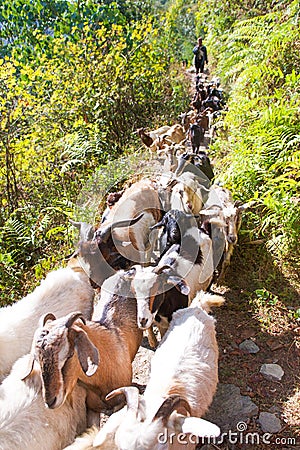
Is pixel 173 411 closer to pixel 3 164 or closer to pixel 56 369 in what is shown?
pixel 56 369

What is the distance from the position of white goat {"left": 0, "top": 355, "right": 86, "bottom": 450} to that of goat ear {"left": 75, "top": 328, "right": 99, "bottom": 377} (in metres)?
0.43

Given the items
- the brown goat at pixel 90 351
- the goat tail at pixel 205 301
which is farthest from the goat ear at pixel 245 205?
the brown goat at pixel 90 351

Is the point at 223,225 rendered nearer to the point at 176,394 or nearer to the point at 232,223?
the point at 232,223

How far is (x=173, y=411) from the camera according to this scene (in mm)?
2795

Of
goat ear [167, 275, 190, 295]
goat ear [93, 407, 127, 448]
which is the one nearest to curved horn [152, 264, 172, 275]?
goat ear [167, 275, 190, 295]

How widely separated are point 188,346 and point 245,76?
674 centimetres

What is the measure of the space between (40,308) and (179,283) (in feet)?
5.38

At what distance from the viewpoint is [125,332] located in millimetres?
4074

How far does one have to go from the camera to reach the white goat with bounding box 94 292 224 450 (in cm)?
269

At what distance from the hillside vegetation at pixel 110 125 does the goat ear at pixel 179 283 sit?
2087 millimetres

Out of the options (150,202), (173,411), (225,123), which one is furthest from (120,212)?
(225,123)

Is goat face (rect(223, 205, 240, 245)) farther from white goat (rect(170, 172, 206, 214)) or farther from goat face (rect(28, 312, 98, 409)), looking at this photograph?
goat face (rect(28, 312, 98, 409))

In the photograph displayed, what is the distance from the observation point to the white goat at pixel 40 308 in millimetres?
4129

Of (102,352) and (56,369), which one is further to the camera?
(102,352)
